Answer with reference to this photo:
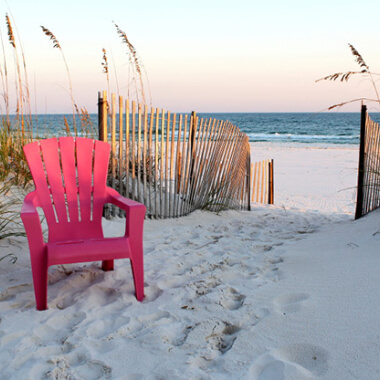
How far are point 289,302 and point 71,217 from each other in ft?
5.64

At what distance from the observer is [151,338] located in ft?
7.06

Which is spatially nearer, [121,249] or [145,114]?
[121,249]

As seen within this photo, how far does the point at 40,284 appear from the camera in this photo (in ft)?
8.14

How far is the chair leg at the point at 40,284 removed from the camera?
2473 mm

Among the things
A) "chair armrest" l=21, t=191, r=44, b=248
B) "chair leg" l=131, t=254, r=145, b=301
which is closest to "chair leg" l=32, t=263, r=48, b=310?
"chair armrest" l=21, t=191, r=44, b=248

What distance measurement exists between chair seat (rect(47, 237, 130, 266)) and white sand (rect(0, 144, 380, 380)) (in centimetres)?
31

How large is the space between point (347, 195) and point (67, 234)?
6947 mm

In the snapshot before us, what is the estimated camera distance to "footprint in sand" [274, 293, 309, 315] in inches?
91.4

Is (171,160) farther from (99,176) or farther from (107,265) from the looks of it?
(107,265)

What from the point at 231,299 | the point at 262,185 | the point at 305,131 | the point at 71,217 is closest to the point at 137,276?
the point at 231,299

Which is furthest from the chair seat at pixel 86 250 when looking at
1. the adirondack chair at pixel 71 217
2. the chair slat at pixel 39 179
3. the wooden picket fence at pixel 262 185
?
the wooden picket fence at pixel 262 185

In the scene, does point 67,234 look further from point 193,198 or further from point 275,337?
point 193,198

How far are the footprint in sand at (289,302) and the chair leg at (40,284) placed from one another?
4.58 ft

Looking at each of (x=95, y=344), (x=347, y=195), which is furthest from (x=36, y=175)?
(x=347, y=195)
